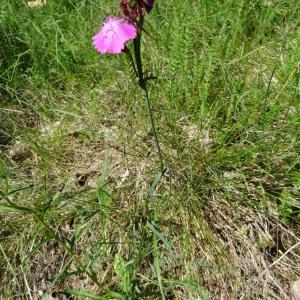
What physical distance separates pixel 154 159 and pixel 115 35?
28.0 inches

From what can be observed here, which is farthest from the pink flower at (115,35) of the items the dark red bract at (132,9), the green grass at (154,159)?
the green grass at (154,159)

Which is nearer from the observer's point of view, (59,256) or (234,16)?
(59,256)

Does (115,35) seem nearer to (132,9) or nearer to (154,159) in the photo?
(132,9)

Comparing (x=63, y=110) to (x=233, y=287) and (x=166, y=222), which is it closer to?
(x=166, y=222)

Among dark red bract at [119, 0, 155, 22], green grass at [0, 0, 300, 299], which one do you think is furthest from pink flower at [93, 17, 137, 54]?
green grass at [0, 0, 300, 299]

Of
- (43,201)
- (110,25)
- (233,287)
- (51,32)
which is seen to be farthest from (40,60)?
(233,287)

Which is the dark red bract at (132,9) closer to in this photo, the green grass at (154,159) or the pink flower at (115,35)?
the pink flower at (115,35)

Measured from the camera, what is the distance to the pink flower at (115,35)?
42.6 inches

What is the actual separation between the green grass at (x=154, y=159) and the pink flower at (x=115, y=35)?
50 cm

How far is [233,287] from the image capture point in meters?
1.39

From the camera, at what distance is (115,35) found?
3.74 feet

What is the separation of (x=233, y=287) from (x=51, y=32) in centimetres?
174

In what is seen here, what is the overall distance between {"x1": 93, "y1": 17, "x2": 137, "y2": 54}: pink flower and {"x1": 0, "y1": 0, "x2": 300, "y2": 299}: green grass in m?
0.50

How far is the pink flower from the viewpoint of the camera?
1081mm
